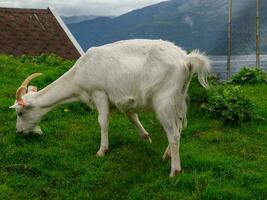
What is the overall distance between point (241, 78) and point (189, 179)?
7832 millimetres

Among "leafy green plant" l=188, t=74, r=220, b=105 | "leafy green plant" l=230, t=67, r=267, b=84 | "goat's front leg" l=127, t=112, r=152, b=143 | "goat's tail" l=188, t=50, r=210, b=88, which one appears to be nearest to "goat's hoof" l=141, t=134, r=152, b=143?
"goat's front leg" l=127, t=112, r=152, b=143

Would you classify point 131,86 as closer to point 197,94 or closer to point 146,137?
point 146,137

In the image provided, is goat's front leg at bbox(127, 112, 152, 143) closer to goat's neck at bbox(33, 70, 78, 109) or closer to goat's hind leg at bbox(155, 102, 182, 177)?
goat's neck at bbox(33, 70, 78, 109)

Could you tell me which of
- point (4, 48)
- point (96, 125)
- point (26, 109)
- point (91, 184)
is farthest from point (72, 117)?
point (4, 48)

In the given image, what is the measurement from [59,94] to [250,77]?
6.93 metres

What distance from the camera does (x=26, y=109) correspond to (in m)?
10.3

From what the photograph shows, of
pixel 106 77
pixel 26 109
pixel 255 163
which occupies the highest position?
pixel 106 77

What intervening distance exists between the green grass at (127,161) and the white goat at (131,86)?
37 centimetres

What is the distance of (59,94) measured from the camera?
33.5 feet

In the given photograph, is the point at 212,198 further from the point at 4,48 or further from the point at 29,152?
the point at 4,48

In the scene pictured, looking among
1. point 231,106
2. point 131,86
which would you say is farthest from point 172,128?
point 231,106

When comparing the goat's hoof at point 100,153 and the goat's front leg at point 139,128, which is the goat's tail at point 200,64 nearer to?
the goat's front leg at point 139,128

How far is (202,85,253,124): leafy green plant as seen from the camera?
11.1 m

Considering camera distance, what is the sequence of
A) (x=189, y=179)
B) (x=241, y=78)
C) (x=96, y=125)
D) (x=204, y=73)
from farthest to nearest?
(x=241, y=78) → (x=96, y=125) → (x=204, y=73) → (x=189, y=179)
